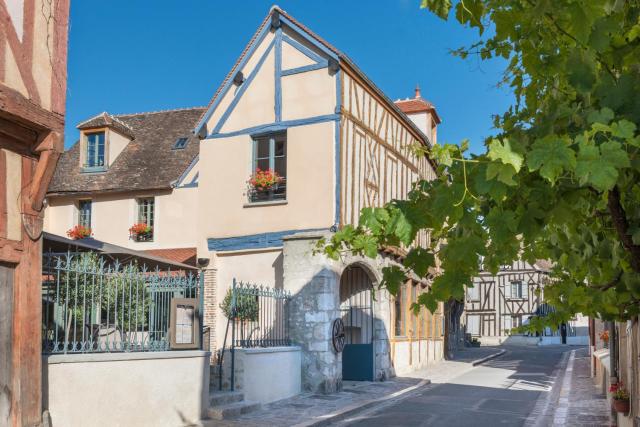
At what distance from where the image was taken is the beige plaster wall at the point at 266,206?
47.6 feet

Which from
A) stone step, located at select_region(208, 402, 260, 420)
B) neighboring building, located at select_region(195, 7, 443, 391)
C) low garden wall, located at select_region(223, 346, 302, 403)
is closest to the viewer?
stone step, located at select_region(208, 402, 260, 420)

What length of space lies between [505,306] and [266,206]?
34.0 m

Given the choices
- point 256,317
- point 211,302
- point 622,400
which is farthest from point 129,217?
point 622,400

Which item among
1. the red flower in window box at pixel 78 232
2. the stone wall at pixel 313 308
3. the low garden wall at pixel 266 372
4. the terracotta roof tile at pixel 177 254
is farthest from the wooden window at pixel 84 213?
the low garden wall at pixel 266 372

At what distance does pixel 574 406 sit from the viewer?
12344 millimetres

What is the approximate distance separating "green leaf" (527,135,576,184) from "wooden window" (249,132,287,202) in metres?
12.8

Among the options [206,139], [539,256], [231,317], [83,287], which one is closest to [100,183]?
[206,139]

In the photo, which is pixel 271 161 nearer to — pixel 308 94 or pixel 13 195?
Result: pixel 308 94

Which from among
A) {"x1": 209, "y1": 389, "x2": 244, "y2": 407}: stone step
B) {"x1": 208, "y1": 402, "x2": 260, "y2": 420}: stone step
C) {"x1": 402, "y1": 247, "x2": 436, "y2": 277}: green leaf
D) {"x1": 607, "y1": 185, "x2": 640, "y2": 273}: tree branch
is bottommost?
{"x1": 208, "y1": 402, "x2": 260, "y2": 420}: stone step

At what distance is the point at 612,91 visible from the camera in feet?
8.79

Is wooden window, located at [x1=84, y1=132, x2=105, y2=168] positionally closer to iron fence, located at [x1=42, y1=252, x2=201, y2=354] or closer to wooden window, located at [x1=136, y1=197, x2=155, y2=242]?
wooden window, located at [x1=136, y1=197, x2=155, y2=242]

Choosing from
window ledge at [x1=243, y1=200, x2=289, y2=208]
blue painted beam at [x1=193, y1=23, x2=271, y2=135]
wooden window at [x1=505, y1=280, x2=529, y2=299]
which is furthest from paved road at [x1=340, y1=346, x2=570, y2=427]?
wooden window at [x1=505, y1=280, x2=529, y2=299]

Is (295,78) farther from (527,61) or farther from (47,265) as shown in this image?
(527,61)

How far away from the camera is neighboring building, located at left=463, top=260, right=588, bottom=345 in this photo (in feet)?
148
